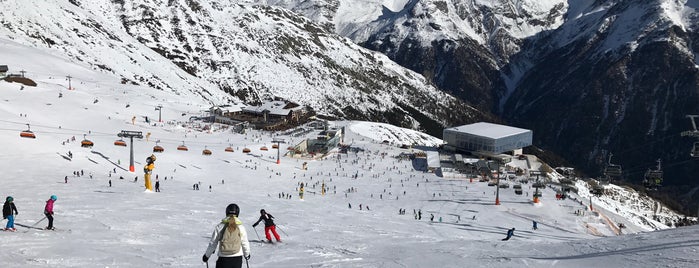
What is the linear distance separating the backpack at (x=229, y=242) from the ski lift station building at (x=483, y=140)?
101 m

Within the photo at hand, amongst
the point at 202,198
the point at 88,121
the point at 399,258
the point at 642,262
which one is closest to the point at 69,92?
the point at 88,121

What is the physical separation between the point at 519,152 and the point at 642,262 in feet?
351

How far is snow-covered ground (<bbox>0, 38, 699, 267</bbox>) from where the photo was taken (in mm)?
17891

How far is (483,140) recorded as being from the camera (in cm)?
10825

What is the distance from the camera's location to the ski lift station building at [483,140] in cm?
10800

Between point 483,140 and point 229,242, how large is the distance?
10189cm

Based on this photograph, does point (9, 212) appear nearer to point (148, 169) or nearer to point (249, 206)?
point (148, 169)

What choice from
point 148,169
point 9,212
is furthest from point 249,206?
point 9,212

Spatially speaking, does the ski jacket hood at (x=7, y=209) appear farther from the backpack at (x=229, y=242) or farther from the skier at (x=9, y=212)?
the backpack at (x=229, y=242)

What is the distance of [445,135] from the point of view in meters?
112

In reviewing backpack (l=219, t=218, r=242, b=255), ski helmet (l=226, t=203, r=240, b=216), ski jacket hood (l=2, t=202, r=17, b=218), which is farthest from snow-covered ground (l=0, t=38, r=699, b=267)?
ski helmet (l=226, t=203, r=240, b=216)

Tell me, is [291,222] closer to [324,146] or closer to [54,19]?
[324,146]

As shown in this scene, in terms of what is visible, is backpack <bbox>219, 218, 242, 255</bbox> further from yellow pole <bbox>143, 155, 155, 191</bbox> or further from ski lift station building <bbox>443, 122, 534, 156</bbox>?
ski lift station building <bbox>443, 122, 534, 156</bbox>

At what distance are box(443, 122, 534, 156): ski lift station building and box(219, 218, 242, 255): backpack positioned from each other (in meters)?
101
